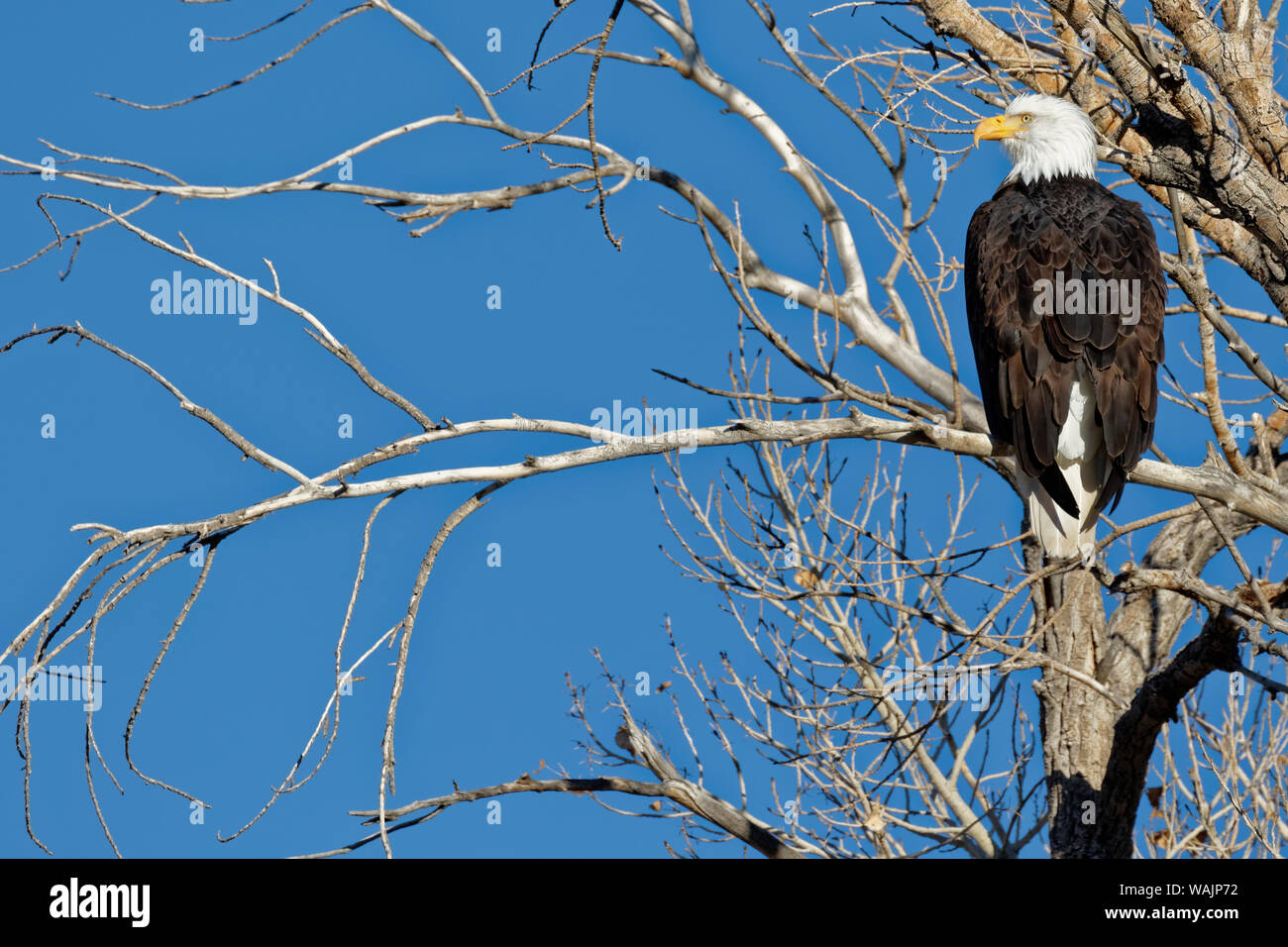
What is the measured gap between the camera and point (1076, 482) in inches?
242

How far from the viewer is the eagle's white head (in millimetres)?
7004

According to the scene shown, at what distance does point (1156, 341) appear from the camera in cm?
602

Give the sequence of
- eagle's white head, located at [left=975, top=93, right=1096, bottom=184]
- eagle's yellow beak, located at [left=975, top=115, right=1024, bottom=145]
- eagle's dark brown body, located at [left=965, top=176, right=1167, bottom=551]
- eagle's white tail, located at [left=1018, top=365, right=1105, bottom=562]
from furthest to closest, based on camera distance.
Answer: eagle's yellow beak, located at [left=975, top=115, right=1024, bottom=145], eagle's white head, located at [left=975, top=93, right=1096, bottom=184], eagle's white tail, located at [left=1018, top=365, right=1105, bottom=562], eagle's dark brown body, located at [left=965, top=176, right=1167, bottom=551]

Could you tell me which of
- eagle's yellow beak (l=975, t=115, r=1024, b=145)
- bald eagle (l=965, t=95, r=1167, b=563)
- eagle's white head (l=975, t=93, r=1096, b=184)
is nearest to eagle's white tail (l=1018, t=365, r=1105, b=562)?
bald eagle (l=965, t=95, r=1167, b=563)

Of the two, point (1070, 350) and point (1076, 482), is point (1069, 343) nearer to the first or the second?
point (1070, 350)

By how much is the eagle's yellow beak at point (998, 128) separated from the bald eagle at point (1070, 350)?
95 cm

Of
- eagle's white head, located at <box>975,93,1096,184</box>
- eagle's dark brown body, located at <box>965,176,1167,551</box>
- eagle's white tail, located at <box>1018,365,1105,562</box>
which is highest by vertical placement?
eagle's white head, located at <box>975,93,1096,184</box>

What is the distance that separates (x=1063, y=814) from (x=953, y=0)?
5109 mm

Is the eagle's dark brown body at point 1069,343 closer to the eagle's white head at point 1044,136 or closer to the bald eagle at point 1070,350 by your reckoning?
the bald eagle at point 1070,350

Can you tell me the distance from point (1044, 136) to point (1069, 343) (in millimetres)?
1681

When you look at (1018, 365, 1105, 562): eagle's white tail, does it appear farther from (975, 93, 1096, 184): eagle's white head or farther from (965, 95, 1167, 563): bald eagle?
(975, 93, 1096, 184): eagle's white head

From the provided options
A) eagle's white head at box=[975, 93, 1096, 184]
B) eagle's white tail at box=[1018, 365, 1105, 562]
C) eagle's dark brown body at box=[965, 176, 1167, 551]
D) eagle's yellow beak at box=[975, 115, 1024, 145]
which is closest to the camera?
eagle's dark brown body at box=[965, 176, 1167, 551]
